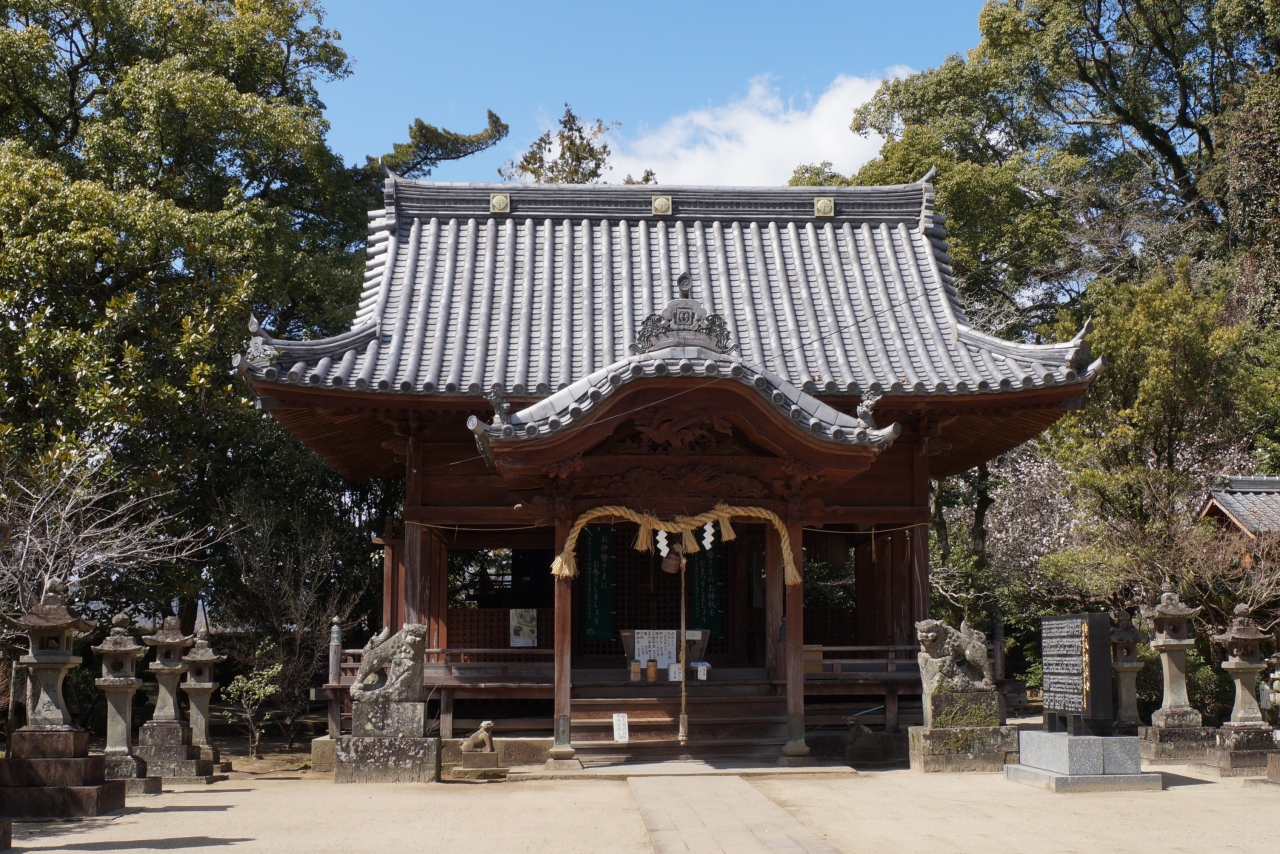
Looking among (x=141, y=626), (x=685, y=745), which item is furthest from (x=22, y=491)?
(x=685, y=745)

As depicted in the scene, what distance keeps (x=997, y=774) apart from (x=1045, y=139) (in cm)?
2524

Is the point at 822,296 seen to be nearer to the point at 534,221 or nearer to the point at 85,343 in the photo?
the point at 534,221

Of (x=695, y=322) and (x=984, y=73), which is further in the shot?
(x=984, y=73)

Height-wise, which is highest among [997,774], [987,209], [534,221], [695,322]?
[987,209]

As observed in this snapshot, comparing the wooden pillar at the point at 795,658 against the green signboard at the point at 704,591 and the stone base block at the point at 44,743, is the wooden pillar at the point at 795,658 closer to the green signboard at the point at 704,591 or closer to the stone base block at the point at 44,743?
the green signboard at the point at 704,591

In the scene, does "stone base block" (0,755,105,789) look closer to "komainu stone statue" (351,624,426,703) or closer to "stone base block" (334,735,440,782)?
"stone base block" (334,735,440,782)

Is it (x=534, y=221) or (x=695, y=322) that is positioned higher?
(x=534, y=221)

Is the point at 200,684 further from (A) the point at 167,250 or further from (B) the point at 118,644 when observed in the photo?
(A) the point at 167,250

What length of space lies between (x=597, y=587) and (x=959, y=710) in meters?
5.66

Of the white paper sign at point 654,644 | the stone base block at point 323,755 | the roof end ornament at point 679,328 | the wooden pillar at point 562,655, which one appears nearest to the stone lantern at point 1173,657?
the white paper sign at point 654,644

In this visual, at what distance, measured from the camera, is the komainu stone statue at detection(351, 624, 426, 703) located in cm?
1118

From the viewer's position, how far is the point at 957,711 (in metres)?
11.6

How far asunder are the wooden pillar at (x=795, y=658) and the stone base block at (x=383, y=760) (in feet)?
12.5

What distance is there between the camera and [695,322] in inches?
465
